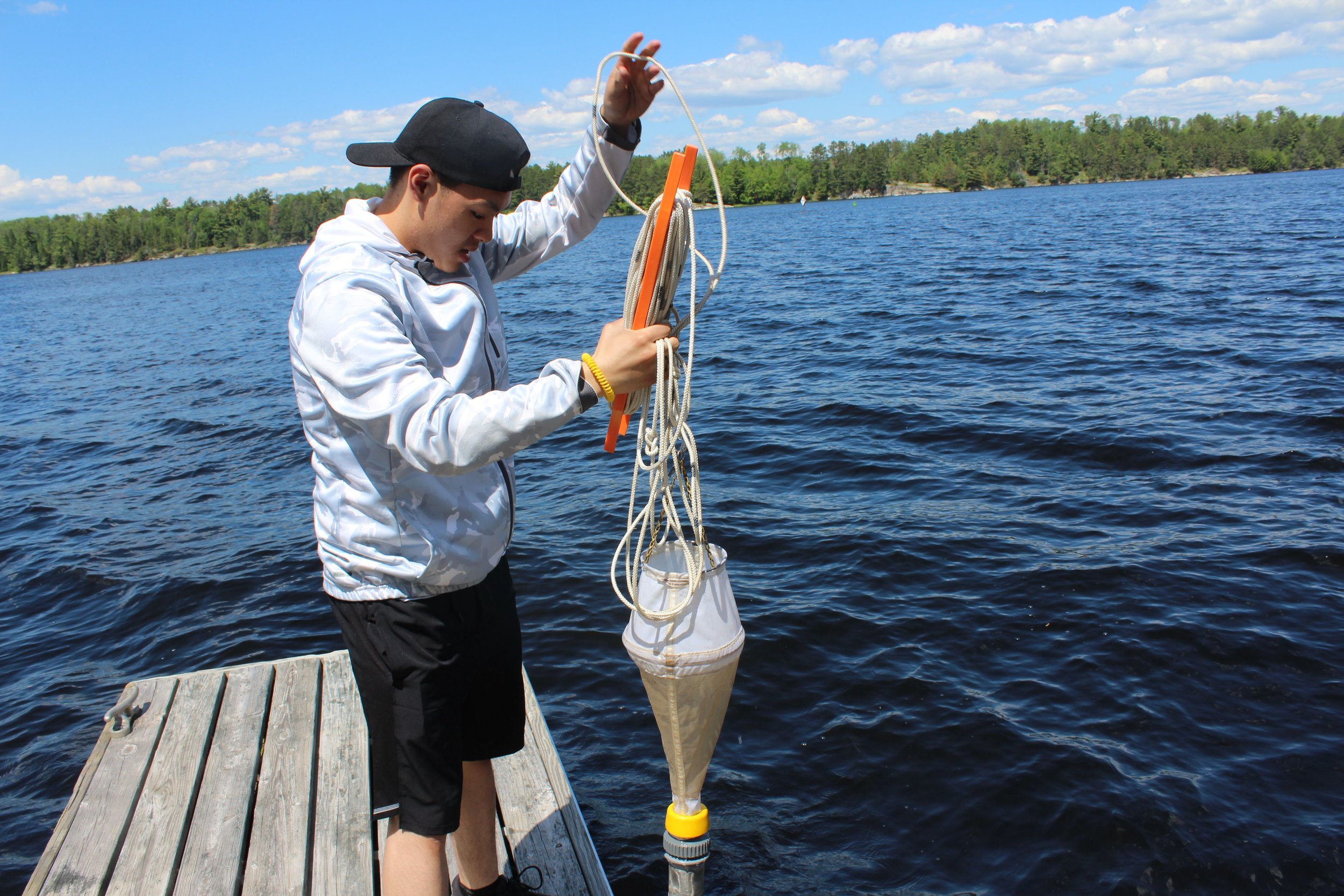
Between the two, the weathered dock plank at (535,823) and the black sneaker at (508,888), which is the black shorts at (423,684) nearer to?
the black sneaker at (508,888)

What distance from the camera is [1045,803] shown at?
14.7ft

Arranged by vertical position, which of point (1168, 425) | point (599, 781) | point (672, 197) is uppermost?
point (672, 197)

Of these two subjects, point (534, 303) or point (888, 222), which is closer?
point (534, 303)

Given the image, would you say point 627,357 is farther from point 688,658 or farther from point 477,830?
point 477,830

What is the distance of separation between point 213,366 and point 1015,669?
68.6ft

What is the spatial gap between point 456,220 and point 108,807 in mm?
2940

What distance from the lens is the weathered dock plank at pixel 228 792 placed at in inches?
123

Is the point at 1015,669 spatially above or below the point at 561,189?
below

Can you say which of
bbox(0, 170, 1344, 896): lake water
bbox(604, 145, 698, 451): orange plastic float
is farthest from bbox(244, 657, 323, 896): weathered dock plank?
bbox(604, 145, 698, 451): orange plastic float

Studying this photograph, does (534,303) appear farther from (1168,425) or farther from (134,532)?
(1168,425)

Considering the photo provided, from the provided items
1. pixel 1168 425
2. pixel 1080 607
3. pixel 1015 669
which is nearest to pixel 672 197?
pixel 1015 669

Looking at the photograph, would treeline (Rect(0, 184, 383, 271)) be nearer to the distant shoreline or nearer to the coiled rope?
the distant shoreline

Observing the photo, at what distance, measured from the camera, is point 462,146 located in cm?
208

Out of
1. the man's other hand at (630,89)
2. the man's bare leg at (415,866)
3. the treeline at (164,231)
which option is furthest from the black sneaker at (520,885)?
the treeline at (164,231)
